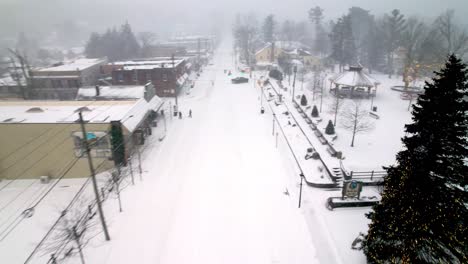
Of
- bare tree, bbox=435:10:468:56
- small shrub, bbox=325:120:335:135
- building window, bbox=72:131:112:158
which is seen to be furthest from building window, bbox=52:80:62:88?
bare tree, bbox=435:10:468:56

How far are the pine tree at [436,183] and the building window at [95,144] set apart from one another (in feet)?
65.0

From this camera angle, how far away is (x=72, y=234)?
1320 centimetres

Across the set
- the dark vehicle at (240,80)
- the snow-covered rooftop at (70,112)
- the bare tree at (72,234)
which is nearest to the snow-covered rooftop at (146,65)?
the dark vehicle at (240,80)

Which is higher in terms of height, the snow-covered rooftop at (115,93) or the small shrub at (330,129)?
the snow-covered rooftop at (115,93)

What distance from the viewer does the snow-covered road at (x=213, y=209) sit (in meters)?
13.7

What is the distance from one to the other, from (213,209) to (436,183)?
11.5 meters

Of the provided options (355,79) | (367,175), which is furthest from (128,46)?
(367,175)

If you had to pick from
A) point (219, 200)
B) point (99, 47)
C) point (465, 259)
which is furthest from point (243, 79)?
point (99, 47)

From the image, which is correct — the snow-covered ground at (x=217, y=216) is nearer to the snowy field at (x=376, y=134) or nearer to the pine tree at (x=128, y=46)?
the snowy field at (x=376, y=134)

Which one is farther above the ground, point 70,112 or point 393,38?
point 393,38

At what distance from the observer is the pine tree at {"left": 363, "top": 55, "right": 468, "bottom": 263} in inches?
380

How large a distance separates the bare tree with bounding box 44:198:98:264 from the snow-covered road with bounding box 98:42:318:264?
1.36 metres

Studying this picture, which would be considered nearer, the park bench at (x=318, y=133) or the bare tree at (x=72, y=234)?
the bare tree at (x=72, y=234)

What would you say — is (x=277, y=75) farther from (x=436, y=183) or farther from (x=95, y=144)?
(x=436, y=183)
